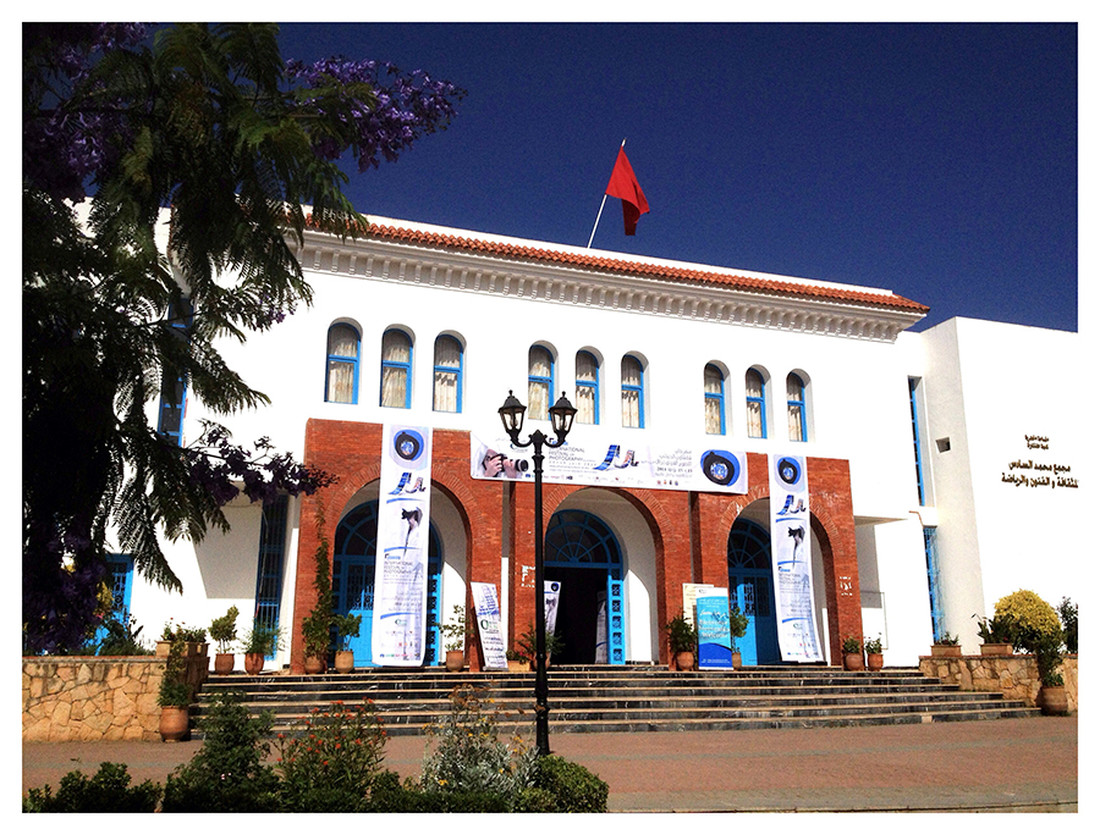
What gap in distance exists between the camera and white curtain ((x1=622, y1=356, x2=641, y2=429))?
20.9 meters

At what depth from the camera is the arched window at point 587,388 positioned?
66.9 ft

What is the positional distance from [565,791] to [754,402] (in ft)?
53.0

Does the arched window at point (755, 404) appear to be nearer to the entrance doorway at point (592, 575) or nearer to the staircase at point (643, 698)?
the entrance doorway at point (592, 575)

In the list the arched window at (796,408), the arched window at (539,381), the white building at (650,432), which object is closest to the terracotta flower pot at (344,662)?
the white building at (650,432)

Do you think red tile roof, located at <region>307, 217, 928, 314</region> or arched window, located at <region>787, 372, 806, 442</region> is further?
arched window, located at <region>787, 372, 806, 442</region>

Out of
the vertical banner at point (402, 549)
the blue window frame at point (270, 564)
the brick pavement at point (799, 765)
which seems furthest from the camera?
the blue window frame at point (270, 564)

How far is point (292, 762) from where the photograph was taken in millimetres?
6906

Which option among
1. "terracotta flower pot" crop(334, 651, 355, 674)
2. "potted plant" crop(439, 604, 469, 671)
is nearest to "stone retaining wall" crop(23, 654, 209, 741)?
"terracotta flower pot" crop(334, 651, 355, 674)

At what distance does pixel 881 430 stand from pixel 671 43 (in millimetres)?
16636

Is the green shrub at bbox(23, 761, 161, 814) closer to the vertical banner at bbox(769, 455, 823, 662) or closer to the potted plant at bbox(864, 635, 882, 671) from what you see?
the vertical banner at bbox(769, 455, 823, 662)

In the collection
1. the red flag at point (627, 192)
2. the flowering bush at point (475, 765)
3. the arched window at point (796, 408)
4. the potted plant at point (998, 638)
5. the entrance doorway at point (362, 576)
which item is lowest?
the potted plant at point (998, 638)

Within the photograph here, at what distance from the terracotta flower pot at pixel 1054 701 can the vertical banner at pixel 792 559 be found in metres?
4.47

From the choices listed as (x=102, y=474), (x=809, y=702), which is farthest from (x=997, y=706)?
(x=102, y=474)

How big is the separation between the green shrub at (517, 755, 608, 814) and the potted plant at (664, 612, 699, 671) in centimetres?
1190
